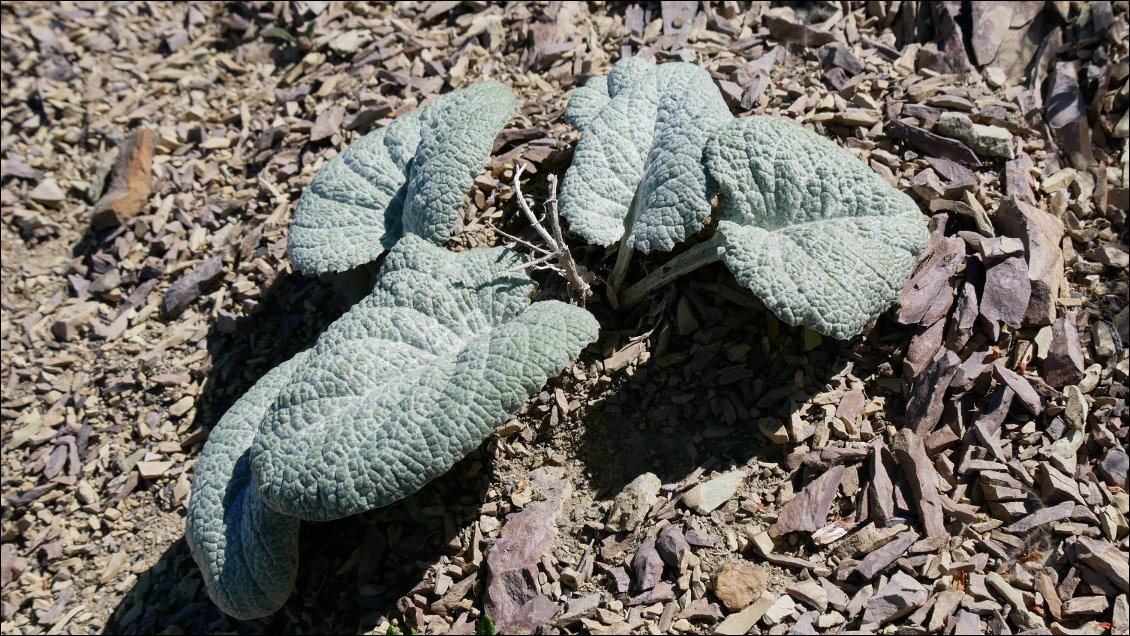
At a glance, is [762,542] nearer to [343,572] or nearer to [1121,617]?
[1121,617]

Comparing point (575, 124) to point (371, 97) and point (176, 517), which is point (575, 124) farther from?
point (176, 517)

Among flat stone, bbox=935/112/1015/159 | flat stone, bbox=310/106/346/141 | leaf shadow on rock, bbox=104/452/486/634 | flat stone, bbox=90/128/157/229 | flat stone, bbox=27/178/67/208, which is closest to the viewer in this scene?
leaf shadow on rock, bbox=104/452/486/634

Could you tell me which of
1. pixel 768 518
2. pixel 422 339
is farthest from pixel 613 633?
pixel 422 339

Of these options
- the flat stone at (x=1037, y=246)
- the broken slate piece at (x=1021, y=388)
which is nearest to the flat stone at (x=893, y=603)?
the broken slate piece at (x=1021, y=388)

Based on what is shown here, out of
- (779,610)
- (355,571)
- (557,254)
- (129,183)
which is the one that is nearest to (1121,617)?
(779,610)

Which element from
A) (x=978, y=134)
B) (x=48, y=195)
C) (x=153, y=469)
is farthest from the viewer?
→ (x=48, y=195)

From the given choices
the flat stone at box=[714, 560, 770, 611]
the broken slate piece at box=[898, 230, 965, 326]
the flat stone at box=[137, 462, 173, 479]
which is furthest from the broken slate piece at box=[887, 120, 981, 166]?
the flat stone at box=[137, 462, 173, 479]

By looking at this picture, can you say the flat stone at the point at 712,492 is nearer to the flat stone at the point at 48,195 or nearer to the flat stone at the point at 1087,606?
the flat stone at the point at 1087,606

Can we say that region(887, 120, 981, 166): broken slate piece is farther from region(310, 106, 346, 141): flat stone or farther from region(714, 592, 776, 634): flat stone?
region(310, 106, 346, 141): flat stone

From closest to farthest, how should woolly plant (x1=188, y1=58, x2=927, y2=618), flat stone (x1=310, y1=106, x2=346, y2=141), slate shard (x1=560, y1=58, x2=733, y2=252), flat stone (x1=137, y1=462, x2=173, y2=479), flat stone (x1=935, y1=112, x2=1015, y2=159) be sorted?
woolly plant (x1=188, y1=58, x2=927, y2=618) < slate shard (x1=560, y1=58, x2=733, y2=252) < flat stone (x1=935, y1=112, x2=1015, y2=159) < flat stone (x1=137, y1=462, x2=173, y2=479) < flat stone (x1=310, y1=106, x2=346, y2=141)
